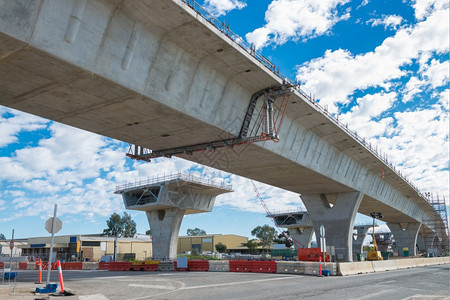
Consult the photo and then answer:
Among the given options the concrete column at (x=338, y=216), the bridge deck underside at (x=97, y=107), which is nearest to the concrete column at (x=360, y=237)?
the concrete column at (x=338, y=216)

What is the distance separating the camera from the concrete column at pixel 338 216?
119 ft

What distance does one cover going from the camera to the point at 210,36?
1473 cm

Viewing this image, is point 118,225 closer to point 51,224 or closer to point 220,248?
point 220,248

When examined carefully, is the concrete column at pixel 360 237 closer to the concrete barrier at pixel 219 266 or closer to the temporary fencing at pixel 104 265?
the temporary fencing at pixel 104 265

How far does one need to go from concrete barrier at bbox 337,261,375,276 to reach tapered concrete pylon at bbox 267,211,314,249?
66459mm

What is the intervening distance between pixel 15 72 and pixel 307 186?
85.7ft

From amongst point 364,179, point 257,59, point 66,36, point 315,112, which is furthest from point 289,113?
point 364,179

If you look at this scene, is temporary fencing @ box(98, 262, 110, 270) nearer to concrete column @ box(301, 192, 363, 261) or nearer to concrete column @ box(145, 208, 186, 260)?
concrete column @ box(145, 208, 186, 260)

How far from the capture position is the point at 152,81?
48.2 ft

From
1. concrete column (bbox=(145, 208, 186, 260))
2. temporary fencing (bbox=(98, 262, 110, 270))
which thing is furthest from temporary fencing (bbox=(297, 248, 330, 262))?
concrete column (bbox=(145, 208, 186, 260))

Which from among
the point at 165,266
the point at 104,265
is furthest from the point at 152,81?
the point at 104,265

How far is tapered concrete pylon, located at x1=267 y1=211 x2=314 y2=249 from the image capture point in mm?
94312

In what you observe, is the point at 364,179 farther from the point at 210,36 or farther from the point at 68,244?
the point at 68,244

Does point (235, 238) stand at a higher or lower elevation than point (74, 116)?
lower
